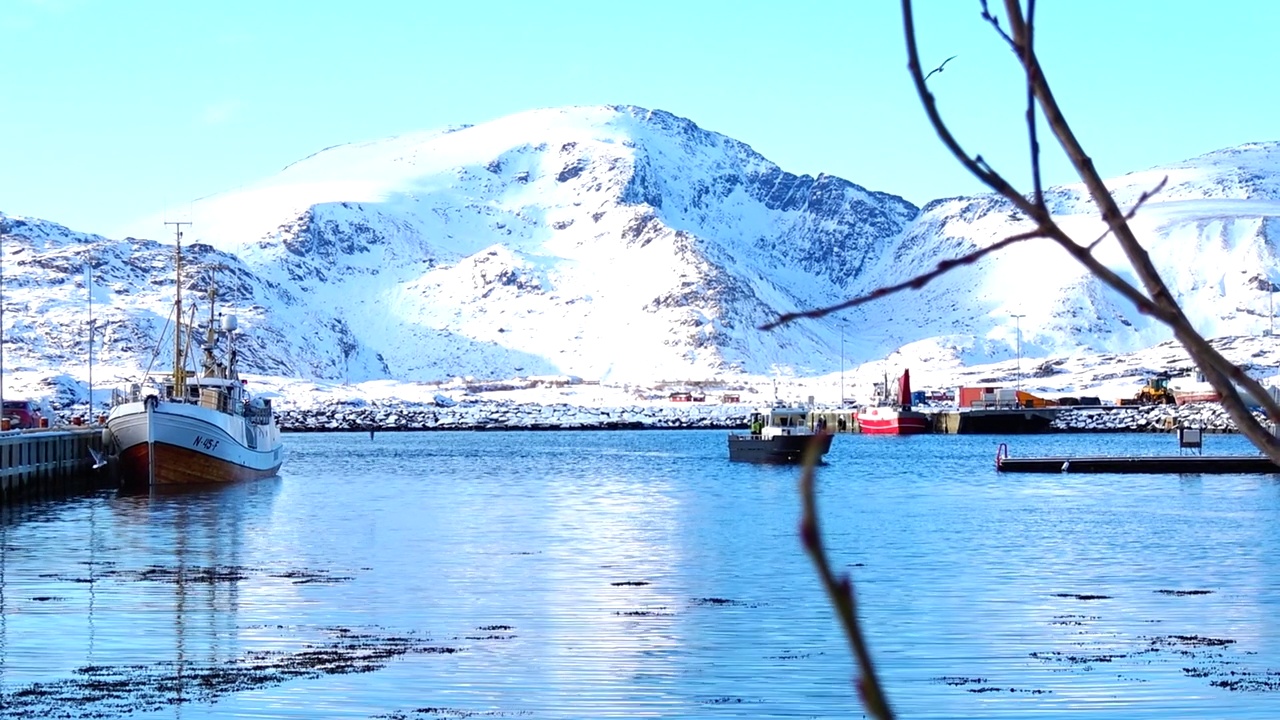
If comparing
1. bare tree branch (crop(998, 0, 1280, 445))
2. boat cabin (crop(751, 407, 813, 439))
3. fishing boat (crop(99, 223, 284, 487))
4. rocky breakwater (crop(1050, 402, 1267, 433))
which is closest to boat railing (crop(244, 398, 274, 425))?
fishing boat (crop(99, 223, 284, 487))

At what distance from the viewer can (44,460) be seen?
2746 inches

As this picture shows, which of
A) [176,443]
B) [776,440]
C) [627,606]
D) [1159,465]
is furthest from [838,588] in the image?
[776,440]

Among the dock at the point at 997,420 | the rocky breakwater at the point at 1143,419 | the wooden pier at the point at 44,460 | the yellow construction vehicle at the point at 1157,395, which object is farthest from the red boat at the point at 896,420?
the wooden pier at the point at 44,460

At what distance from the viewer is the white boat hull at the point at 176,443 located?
2616 inches

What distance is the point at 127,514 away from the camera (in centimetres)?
5569

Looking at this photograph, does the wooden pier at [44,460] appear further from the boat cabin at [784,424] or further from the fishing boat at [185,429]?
the boat cabin at [784,424]

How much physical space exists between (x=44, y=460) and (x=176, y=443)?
6197 millimetres

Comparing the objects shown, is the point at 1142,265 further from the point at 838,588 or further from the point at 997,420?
the point at 997,420

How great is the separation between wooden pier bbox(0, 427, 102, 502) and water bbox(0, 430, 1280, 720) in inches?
147

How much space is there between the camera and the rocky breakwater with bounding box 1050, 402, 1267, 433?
16512 cm

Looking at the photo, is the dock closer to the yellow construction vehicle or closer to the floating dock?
the yellow construction vehicle

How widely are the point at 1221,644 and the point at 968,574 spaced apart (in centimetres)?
1151

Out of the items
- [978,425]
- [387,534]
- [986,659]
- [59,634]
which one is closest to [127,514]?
[387,534]

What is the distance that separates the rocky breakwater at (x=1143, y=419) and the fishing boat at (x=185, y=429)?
11104cm
